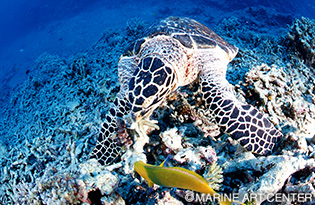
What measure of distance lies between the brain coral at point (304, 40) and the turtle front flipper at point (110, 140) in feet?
15.8

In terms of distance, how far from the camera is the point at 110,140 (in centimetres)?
262

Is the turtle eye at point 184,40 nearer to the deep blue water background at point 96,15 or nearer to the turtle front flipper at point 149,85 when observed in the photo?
the turtle front flipper at point 149,85

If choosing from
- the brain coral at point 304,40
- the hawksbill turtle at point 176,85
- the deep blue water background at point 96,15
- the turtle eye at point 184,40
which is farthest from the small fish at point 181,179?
the deep blue water background at point 96,15

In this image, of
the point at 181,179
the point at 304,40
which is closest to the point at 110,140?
the point at 181,179

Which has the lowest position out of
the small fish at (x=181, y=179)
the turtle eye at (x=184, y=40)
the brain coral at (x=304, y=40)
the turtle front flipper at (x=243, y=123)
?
the brain coral at (x=304, y=40)

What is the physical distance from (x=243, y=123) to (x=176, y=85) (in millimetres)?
1041

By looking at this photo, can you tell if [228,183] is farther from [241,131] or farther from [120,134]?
[120,134]

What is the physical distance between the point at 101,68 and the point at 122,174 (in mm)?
3285

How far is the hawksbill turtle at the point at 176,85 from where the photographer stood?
2178 millimetres

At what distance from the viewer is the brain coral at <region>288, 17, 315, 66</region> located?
4.39 metres

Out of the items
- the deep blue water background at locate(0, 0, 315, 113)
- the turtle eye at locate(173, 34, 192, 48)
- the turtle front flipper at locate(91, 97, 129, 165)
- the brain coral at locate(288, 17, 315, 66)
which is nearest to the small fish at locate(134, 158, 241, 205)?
the turtle front flipper at locate(91, 97, 129, 165)

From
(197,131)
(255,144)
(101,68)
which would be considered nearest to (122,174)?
(197,131)

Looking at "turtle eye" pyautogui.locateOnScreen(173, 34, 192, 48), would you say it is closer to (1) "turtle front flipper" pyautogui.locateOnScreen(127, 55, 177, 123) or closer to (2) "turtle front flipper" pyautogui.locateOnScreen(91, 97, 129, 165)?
(1) "turtle front flipper" pyautogui.locateOnScreen(127, 55, 177, 123)

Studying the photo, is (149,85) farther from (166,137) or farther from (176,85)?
(166,137)
